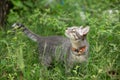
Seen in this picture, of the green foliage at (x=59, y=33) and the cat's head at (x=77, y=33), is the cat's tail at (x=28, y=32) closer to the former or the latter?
the green foliage at (x=59, y=33)

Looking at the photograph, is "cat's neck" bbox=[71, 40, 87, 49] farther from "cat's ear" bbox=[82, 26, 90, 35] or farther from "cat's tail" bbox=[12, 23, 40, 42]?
"cat's tail" bbox=[12, 23, 40, 42]

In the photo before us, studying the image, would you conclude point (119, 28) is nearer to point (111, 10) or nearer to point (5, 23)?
point (111, 10)

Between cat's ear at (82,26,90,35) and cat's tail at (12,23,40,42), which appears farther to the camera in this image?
cat's tail at (12,23,40,42)

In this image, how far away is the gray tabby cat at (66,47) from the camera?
477 centimetres

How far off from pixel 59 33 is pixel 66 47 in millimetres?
1230

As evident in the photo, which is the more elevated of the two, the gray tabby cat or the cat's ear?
the cat's ear

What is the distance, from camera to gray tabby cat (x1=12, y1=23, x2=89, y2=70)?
4.77 meters

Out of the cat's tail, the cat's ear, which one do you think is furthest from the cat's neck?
the cat's tail

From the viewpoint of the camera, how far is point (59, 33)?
6.42m

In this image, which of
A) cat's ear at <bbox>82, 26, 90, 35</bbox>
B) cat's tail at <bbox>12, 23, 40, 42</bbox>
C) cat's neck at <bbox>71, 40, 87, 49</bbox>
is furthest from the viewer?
cat's tail at <bbox>12, 23, 40, 42</bbox>

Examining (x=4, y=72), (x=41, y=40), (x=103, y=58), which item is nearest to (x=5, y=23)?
(x=41, y=40)

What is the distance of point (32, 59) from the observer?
5469 mm

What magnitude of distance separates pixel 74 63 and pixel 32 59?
2.34 feet

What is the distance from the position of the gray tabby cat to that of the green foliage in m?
0.11
